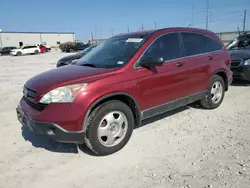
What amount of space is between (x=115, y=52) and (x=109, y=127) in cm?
140

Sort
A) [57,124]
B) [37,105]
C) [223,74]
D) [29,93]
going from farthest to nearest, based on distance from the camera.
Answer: [223,74], [29,93], [37,105], [57,124]

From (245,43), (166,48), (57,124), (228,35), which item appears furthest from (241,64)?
(228,35)

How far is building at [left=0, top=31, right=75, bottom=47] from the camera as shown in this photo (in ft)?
200

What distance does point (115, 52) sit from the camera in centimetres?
406

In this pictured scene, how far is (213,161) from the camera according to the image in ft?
10.4

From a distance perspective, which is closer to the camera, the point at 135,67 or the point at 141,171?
the point at 141,171

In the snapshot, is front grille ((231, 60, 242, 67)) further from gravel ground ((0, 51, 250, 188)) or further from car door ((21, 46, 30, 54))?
car door ((21, 46, 30, 54))

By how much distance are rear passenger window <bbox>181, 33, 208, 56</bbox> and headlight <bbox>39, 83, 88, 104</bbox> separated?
2381 mm

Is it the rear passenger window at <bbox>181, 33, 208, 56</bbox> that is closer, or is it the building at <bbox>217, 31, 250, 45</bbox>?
the rear passenger window at <bbox>181, 33, 208, 56</bbox>

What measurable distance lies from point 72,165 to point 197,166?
1711mm

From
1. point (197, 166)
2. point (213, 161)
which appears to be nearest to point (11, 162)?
point (197, 166)

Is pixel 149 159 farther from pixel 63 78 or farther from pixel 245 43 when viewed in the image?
pixel 245 43

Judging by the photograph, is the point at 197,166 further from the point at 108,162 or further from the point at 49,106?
the point at 49,106

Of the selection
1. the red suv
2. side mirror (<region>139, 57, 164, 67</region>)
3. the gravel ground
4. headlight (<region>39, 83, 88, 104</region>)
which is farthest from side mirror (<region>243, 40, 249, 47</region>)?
headlight (<region>39, 83, 88, 104</region>)
